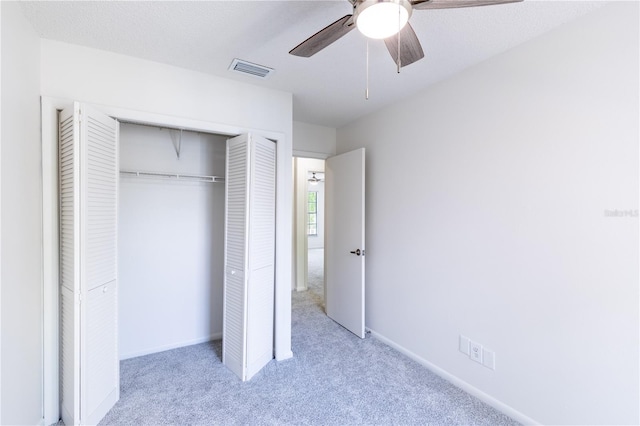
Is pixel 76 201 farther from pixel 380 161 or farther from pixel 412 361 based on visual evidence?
pixel 412 361

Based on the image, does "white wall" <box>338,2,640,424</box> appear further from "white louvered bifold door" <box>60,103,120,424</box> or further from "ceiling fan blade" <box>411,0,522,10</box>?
"white louvered bifold door" <box>60,103,120,424</box>

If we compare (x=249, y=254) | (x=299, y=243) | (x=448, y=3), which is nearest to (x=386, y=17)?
(x=448, y=3)

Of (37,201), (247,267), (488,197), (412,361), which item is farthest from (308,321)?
(37,201)

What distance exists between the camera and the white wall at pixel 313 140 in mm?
3594

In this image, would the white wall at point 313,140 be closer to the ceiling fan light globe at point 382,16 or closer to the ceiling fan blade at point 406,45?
the ceiling fan blade at point 406,45

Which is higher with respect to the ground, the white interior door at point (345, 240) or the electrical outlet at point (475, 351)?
the white interior door at point (345, 240)

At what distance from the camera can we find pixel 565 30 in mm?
1727

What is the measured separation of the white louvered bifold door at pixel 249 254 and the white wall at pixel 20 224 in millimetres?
1179

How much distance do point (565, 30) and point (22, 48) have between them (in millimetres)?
3048

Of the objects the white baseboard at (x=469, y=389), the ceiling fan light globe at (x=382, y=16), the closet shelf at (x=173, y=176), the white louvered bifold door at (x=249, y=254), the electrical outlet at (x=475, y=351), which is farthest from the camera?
the closet shelf at (x=173, y=176)

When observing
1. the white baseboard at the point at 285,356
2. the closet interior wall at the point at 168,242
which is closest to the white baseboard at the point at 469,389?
the white baseboard at the point at 285,356

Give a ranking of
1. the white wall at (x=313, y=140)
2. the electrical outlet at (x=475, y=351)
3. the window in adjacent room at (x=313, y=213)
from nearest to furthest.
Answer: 1. the electrical outlet at (x=475, y=351)
2. the white wall at (x=313, y=140)
3. the window in adjacent room at (x=313, y=213)

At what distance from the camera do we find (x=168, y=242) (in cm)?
284

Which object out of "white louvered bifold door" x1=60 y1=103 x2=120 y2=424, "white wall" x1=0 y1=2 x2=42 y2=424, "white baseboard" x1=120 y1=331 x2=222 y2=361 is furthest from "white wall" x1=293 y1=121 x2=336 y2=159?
"white wall" x1=0 y1=2 x2=42 y2=424
